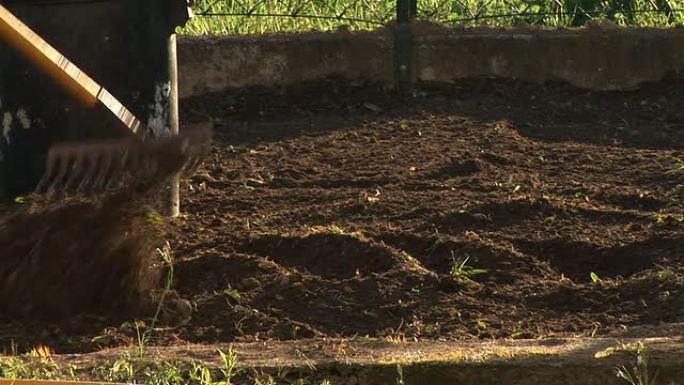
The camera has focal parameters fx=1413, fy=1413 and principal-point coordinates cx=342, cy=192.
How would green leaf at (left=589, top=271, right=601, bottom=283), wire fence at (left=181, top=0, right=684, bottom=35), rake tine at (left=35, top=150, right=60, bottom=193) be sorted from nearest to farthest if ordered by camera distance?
green leaf at (left=589, top=271, right=601, bottom=283)
rake tine at (left=35, top=150, right=60, bottom=193)
wire fence at (left=181, top=0, right=684, bottom=35)

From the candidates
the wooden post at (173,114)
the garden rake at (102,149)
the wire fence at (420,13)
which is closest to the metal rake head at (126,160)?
the garden rake at (102,149)

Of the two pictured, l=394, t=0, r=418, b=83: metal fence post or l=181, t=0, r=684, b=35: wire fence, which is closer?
l=394, t=0, r=418, b=83: metal fence post

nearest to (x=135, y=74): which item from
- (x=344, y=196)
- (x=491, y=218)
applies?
(x=344, y=196)

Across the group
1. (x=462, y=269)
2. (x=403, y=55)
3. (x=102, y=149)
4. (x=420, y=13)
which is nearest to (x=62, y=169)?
(x=102, y=149)

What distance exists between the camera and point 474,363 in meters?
3.36

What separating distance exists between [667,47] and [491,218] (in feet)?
7.97

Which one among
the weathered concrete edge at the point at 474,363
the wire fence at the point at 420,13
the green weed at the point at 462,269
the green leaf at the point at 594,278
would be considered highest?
the wire fence at the point at 420,13

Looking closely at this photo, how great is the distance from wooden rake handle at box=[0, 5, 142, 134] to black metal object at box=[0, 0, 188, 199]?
41cm

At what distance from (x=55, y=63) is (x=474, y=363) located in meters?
1.72

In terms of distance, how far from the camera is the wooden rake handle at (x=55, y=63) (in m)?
4.28

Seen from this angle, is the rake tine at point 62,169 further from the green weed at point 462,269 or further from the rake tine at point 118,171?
the green weed at point 462,269

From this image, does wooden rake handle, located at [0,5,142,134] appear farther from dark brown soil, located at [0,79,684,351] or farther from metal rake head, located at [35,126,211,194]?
dark brown soil, located at [0,79,684,351]

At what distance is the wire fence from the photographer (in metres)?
7.39

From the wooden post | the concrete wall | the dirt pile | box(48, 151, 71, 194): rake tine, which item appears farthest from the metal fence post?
the dirt pile
